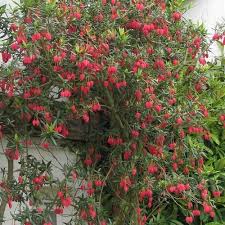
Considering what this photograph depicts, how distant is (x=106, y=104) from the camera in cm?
736

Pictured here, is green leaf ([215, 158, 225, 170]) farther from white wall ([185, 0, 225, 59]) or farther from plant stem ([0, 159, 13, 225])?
plant stem ([0, 159, 13, 225])

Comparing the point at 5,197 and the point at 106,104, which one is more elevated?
the point at 106,104

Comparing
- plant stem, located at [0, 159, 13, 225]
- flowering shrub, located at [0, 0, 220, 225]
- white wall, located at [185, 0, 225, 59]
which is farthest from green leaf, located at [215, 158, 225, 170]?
plant stem, located at [0, 159, 13, 225]

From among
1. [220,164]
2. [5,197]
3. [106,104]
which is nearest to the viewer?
[5,197]

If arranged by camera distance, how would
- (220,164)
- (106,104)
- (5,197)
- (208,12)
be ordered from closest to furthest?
1. (5,197)
2. (106,104)
3. (220,164)
4. (208,12)

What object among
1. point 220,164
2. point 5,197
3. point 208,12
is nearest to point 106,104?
point 5,197

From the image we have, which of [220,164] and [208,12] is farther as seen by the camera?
[208,12]

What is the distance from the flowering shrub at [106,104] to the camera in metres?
6.53

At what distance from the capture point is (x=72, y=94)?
6816 millimetres

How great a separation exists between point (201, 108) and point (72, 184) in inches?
61.5

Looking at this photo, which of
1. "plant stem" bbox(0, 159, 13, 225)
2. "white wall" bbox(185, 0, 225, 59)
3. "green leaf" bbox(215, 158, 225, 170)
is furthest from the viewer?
"white wall" bbox(185, 0, 225, 59)

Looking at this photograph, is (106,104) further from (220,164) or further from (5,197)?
(220,164)

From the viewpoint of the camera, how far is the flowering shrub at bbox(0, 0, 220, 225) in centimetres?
653

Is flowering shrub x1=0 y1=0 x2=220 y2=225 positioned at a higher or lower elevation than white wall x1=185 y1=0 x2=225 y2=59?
lower
